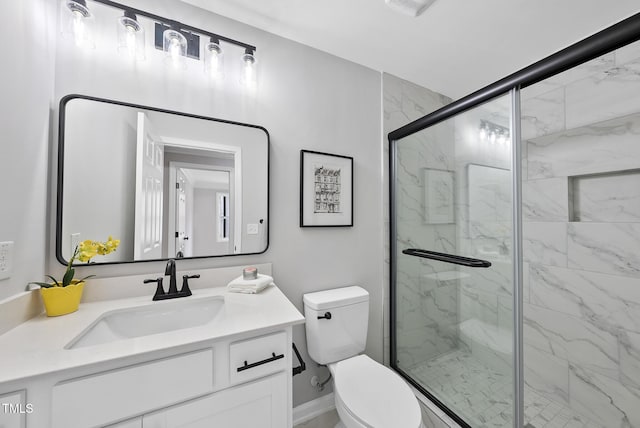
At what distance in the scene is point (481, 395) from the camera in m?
1.36

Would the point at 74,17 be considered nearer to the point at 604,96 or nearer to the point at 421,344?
the point at 421,344

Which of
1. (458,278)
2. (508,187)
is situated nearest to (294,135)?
(508,187)

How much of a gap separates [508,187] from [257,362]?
1.31 m

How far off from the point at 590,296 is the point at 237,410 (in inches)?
79.7

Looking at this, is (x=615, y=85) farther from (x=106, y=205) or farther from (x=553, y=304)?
(x=106, y=205)

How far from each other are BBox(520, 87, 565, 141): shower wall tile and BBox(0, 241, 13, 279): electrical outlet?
278 centimetres

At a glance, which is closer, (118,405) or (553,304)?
(118,405)

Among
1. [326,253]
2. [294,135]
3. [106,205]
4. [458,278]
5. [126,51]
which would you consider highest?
[126,51]

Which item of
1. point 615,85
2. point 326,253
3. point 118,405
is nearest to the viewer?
point 118,405

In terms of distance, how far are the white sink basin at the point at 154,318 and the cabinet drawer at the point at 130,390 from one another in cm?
28

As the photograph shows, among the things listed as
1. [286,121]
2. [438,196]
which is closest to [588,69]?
[438,196]

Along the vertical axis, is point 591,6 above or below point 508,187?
above

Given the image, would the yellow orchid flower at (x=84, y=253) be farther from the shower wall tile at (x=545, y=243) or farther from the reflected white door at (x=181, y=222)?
the shower wall tile at (x=545, y=243)

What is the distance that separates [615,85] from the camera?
4.64 feet
